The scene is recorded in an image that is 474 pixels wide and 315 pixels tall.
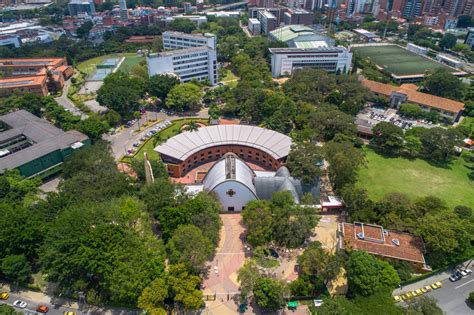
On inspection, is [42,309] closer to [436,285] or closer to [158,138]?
[158,138]

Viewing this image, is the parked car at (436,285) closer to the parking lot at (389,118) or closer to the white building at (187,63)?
the parking lot at (389,118)

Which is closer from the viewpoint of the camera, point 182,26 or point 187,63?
point 187,63

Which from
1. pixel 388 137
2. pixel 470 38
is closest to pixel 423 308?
pixel 388 137

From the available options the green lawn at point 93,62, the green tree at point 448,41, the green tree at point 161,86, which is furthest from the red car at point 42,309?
the green tree at point 448,41

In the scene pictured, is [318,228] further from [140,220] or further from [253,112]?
[253,112]

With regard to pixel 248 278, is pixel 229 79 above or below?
below

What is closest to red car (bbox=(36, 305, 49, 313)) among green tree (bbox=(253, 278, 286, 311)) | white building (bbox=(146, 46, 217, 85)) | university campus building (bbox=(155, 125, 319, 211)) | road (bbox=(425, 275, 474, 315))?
green tree (bbox=(253, 278, 286, 311))
